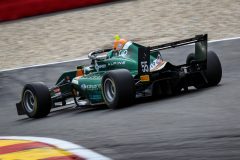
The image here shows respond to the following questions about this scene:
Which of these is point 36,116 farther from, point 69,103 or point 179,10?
point 179,10

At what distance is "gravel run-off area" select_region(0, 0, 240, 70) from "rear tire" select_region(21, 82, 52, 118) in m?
4.68

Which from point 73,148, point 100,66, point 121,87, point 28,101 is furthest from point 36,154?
point 28,101

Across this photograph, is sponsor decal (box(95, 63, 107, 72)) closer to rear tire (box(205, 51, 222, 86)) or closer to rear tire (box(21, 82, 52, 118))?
rear tire (box(21, 82, 52, 118))

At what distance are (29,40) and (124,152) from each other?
11.9 metres

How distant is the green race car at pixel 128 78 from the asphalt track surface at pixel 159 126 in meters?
0.17

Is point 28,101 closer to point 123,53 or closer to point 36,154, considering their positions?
point 123,53

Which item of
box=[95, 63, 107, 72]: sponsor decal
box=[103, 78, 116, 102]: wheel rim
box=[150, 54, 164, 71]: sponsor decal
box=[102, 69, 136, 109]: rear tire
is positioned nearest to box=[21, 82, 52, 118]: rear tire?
→ box=[95, 63, 107, 72]: sponsor decal

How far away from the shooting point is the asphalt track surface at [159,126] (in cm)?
573

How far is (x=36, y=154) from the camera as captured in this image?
618 cm

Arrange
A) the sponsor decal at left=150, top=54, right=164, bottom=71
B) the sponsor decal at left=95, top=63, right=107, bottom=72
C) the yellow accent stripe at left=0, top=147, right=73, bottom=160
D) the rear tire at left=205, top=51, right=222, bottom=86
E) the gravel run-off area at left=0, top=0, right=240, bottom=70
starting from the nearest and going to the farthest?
the yellow accent stripe at left=0, top=147, right=73, bottom=160 → the sponsor decal at left=150, top=54, right=164, bottom=71 → the rear tire at left=205, top=51, right=222, bottom=86 → the sponsor decal at left=95, top=63, right=107, bottom=72 → the gravel run-off area at left=0, top=0, right=240, bottom=70

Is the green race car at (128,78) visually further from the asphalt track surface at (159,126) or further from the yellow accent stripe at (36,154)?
the yellow accent stripe at (36,154)

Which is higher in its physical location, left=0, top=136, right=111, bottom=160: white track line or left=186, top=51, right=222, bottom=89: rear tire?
left=186, top=51, right=222, bottom=89: rear tire

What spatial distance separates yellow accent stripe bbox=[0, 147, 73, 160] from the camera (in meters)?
6.05

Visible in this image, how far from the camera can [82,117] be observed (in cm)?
934
